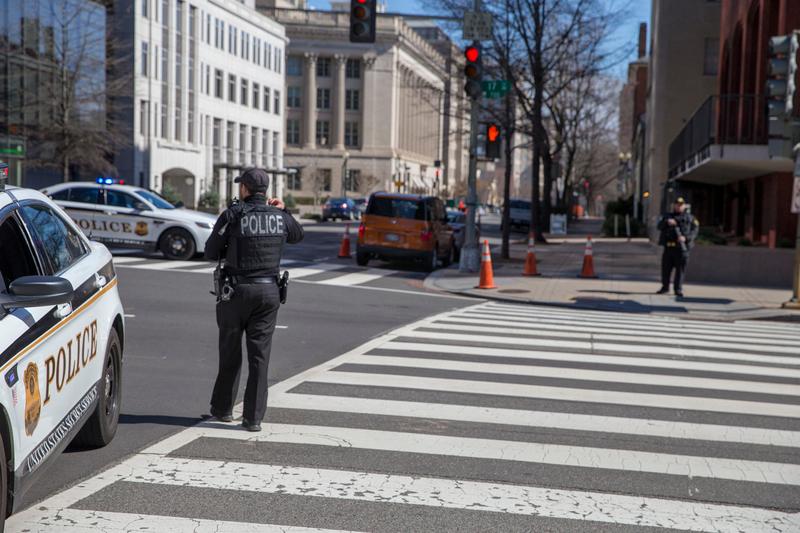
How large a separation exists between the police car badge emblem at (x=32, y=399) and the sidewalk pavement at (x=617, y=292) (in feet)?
47.4

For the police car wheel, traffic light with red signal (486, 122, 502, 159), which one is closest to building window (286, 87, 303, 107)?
traffic light with red signal (486, 122, 502, 159)

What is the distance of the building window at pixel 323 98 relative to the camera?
112 metres

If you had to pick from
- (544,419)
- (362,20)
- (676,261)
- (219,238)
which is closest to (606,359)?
(544,419)

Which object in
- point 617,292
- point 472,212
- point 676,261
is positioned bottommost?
point 617,292

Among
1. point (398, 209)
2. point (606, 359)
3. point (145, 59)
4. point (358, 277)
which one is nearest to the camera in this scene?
point (606, 359)

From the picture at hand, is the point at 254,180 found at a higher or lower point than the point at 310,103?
lower

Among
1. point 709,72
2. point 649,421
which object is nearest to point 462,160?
point 709,72

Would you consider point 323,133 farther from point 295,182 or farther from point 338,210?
point 338,210

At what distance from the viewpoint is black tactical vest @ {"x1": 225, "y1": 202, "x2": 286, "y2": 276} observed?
7.01 meters

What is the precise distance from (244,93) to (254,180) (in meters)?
72.3

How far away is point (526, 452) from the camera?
689 centimetres

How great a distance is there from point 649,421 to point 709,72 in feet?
124

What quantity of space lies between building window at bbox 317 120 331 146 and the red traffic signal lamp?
3676 inches

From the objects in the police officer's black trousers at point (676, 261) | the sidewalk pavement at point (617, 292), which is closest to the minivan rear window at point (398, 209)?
the sidewalk pavement at point (617, 292)
